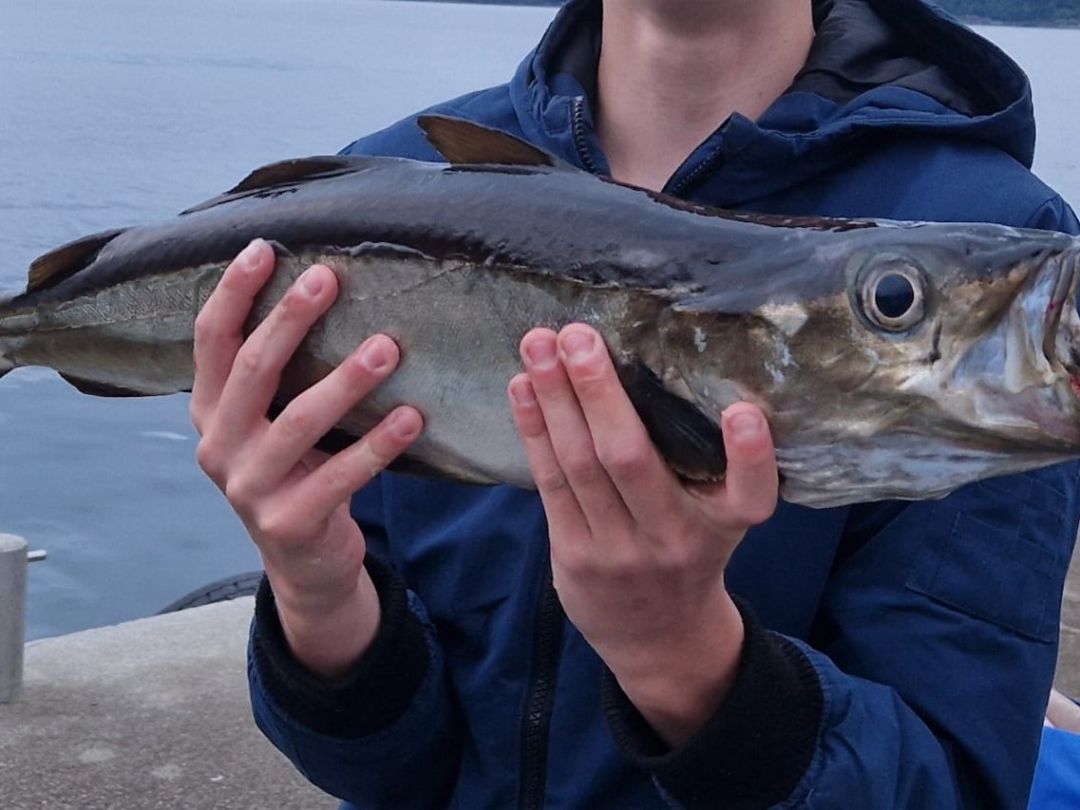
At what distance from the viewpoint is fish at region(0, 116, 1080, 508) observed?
147 centimetres

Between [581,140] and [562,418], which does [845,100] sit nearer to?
[581,140]

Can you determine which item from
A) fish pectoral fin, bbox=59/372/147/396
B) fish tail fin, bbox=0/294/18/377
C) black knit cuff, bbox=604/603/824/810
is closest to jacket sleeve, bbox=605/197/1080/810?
black knit cuff, bbox=604/603/824/810

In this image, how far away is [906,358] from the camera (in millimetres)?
1502

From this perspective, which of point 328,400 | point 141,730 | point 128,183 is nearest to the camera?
point 328,400

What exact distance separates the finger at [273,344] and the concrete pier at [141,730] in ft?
8.62

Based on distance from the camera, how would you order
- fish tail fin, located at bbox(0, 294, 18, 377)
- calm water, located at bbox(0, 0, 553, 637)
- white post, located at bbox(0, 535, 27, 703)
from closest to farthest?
fish tail fin, located at bbox(0, 294, 18, 377) → white post, located at bbox(0, 535, 27, 703) → calm water, located at bbox(0, 0, 553, 637)

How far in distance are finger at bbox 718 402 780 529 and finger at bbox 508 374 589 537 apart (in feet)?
0.69

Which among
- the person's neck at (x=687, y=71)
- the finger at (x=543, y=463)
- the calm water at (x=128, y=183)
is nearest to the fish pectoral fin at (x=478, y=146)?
the finger at (x=543, y=463)

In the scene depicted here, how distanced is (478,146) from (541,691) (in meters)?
0.89

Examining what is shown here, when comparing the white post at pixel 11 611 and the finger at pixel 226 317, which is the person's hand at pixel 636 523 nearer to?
the finger at pixel 226 317

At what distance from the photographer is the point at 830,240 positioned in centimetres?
158

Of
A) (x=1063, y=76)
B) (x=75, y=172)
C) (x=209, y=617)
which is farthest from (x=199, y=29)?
(x=209, y=617)

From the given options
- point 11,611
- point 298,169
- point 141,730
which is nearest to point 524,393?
point 298,169

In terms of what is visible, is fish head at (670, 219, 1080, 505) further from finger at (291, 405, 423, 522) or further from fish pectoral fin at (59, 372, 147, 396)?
fish pectoral fin at (59, 372, 147, 396)
